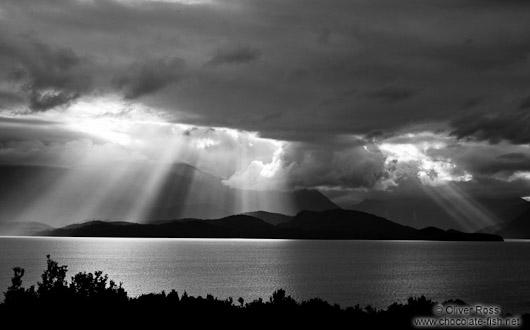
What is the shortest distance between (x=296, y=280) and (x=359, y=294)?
30.3 m

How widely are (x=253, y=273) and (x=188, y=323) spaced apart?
11790 centimetres

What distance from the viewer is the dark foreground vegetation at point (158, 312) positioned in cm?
4056

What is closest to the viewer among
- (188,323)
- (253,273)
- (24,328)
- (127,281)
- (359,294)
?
(24,328)

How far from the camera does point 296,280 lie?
447ft

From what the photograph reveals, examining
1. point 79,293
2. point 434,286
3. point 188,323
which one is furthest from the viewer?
point 434,286

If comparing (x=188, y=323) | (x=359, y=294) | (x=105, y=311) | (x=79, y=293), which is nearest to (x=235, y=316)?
(x=188, y=323)

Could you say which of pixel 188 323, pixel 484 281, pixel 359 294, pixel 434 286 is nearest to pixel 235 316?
pixel 188 323

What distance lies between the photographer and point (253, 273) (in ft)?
516

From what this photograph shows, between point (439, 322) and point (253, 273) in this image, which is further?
point (253, 273)

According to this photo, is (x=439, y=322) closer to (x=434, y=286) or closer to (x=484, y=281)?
(x=434, y=286)

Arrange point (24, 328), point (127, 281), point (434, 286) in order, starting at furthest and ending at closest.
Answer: point (127, 281) → point (434, 286) → point (24, 328)

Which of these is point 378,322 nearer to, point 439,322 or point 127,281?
point 439,322

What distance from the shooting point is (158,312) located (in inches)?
1709

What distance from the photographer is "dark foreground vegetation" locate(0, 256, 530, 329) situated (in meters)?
40.6
